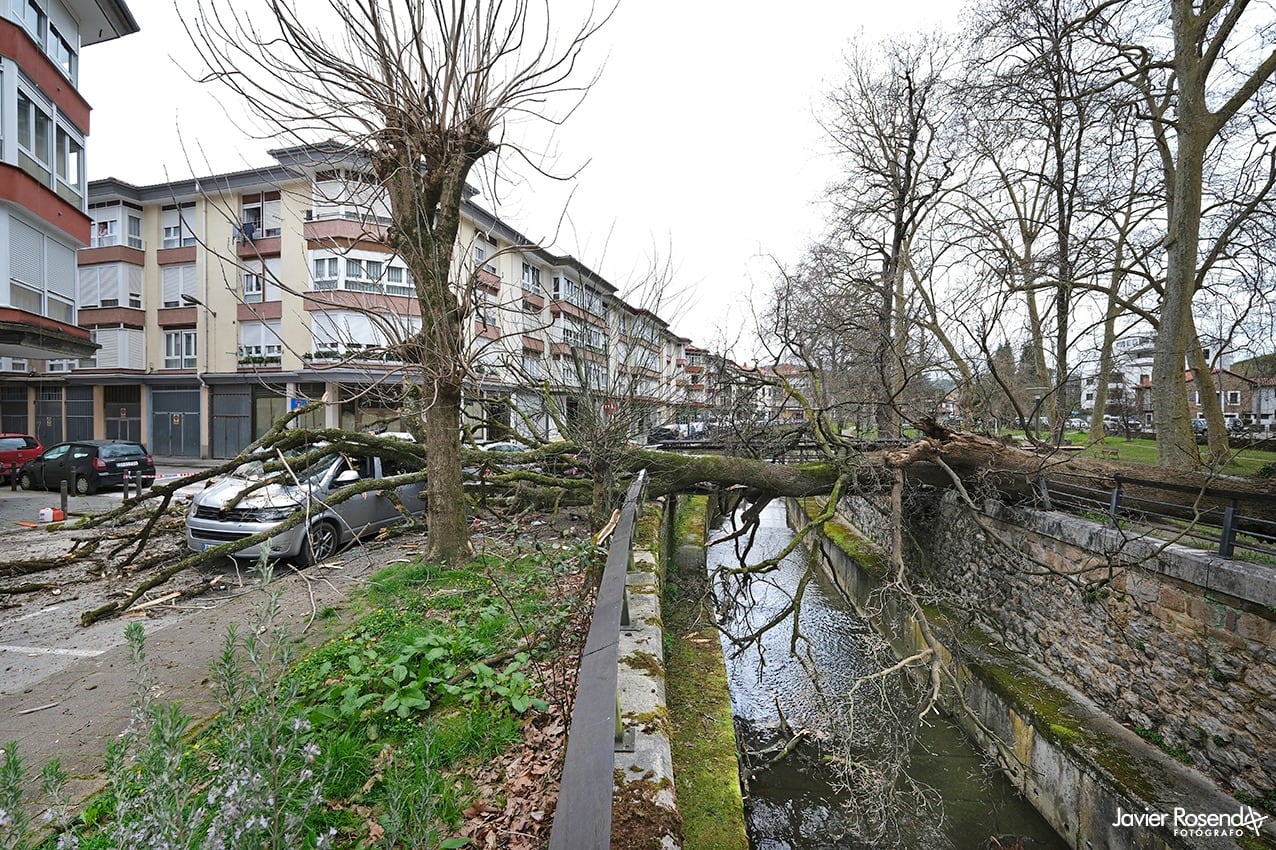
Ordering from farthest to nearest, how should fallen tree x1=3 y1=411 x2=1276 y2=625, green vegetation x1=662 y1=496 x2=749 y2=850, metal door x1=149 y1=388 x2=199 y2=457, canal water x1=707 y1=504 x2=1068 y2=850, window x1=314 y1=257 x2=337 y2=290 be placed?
metal door x1=149 y1=388 x2=199 y2=457 → window x1=314 y1=257 x2=337 y2=290 → fallen tree x1=3 y1=411 x2=1276 y2=625 → canal water x1=707 y1=504 x2=1068 y2=850 → green vegetation x1=662 y1=496 x2=749 y2=850

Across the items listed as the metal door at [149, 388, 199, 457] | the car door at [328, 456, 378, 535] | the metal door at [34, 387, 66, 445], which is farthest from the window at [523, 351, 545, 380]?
the metal door at [34, 387, 66, 445]

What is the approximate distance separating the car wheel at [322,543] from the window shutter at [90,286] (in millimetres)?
28756

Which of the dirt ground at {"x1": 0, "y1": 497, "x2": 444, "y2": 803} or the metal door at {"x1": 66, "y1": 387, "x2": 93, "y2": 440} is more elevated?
the metal door at {"x1": 66, "y1": 387, "x2": 93, "y2": 440}

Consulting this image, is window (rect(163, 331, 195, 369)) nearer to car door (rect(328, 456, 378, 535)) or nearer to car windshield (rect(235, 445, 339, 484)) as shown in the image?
car windshield (rect(235, 445, 339, 484))

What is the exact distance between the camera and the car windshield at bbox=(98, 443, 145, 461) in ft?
52.5

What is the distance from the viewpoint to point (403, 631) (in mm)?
4762

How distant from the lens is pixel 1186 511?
6.78 meters

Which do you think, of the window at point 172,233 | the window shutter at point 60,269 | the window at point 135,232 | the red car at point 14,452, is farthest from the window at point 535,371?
the window at point 135,232

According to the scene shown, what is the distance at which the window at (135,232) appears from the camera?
2748 centimetres

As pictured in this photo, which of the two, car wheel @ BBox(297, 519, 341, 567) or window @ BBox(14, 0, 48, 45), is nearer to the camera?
car wheel @ BBox(297, 519, 341, 567)

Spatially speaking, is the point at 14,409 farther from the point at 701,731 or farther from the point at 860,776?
the point at 860,776

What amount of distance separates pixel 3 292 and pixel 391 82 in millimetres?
10544

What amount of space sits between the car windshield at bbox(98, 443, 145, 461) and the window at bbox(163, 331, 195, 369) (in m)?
13.2

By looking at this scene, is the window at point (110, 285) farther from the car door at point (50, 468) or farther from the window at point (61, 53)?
the window at point (61, 53)
